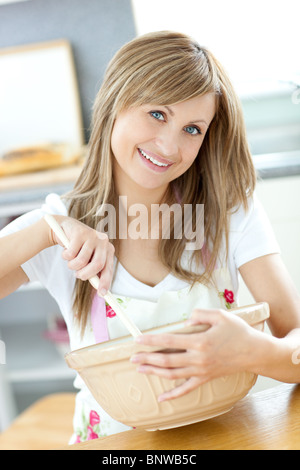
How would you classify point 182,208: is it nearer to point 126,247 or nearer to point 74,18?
point 126,247

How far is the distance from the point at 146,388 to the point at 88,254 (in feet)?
0.89

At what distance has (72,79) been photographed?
2.61m

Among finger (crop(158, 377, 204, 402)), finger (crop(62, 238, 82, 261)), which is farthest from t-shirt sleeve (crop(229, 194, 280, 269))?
finger (crop(158, 377, 204, 402))

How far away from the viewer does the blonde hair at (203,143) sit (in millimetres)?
1053

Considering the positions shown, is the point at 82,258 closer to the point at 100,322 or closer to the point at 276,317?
the point at 100,322

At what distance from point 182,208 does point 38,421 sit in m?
1.22

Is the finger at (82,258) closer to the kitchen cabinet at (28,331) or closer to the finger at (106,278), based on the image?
the finger at (106,278)

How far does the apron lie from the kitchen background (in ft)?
4.01

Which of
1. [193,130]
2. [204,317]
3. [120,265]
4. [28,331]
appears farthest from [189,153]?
[28,331]

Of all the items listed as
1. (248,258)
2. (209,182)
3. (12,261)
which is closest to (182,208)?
(209,182)

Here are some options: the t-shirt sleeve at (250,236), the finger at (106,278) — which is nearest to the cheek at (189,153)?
the t-shirt sleeve at (250,236)

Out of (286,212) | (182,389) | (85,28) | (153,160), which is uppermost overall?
(85,28)

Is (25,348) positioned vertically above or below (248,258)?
below

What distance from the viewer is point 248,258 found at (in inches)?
45.6
